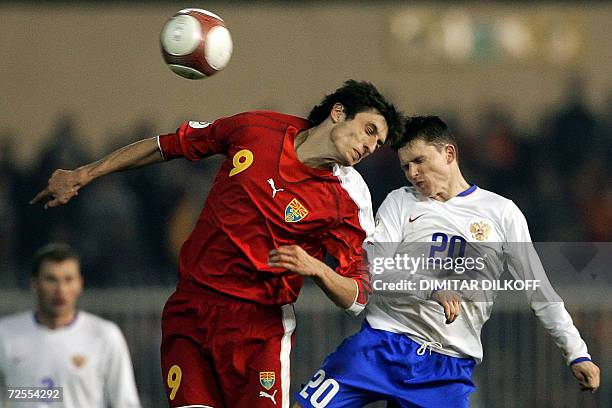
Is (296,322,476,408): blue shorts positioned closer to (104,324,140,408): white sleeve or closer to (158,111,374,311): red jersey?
(158,111,374,311): red jersey

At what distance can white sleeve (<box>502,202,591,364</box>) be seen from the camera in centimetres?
705

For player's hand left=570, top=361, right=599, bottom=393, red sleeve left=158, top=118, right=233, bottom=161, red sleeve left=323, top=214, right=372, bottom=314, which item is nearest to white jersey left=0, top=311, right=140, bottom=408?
red sleeve left=158, top=118, right=233, bottom=161

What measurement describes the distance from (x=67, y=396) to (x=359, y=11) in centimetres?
829

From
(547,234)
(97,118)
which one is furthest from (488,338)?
(97,118)

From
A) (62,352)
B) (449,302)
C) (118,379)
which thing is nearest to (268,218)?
(449,302)

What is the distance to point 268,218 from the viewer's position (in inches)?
268

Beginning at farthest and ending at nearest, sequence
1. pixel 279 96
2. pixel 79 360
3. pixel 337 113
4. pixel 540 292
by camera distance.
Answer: pixel 279 96 → pixel 79 360 → pixel 540 292 → pixel 337 113

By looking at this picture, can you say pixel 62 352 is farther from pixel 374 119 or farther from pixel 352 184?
pixel 374 119

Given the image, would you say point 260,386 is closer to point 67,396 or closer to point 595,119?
point 67,396

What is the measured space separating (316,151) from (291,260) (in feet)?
2.75

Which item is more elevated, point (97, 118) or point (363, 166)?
point (97, 118)

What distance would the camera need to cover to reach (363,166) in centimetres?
1209

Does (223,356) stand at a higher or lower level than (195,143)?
lower

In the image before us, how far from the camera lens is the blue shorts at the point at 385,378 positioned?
7.10 meters
